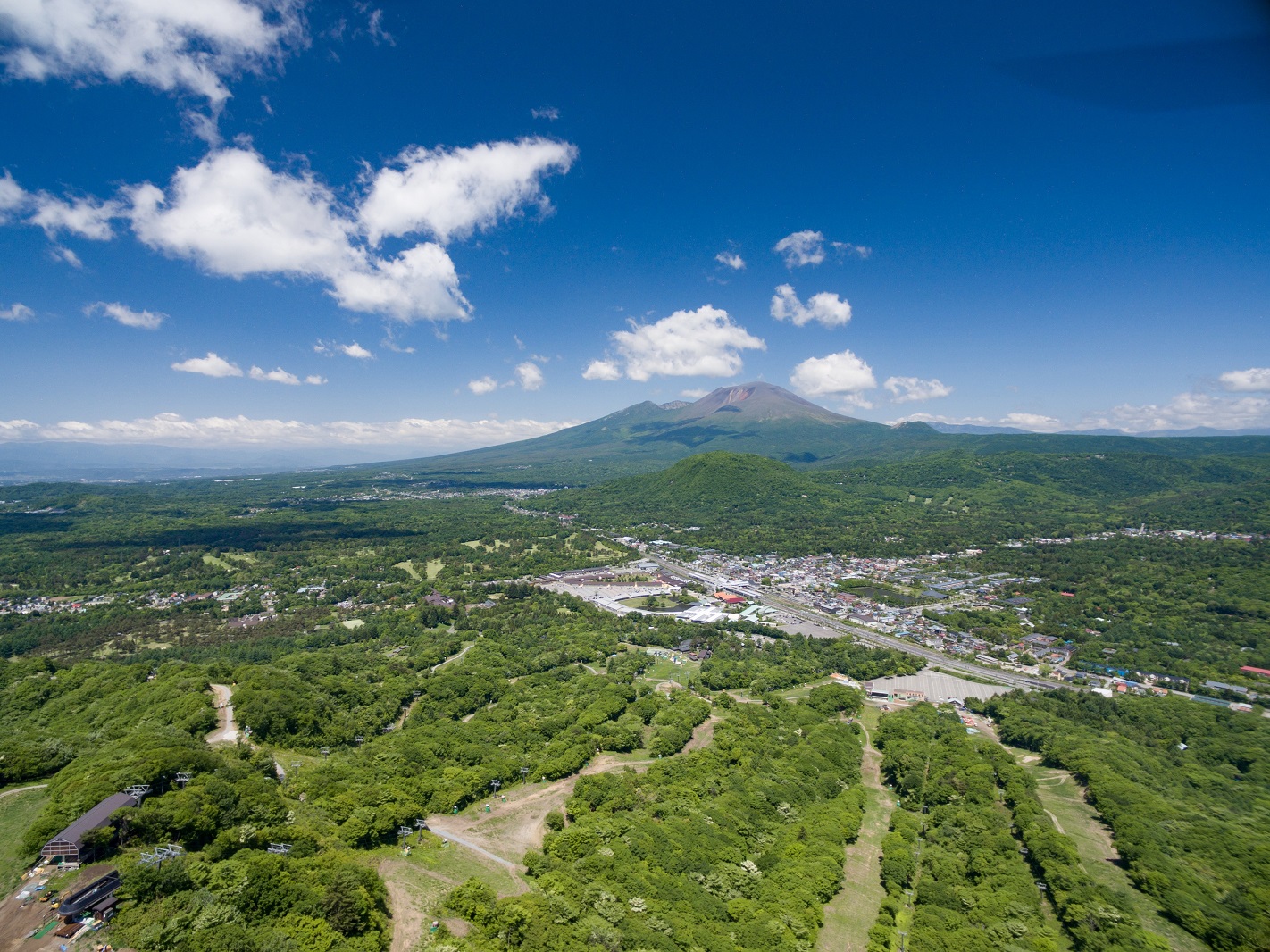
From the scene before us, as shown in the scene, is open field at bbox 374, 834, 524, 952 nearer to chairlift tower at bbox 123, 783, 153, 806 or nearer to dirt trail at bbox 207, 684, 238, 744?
chairlift tower at bbox 123, 783, 153, 806

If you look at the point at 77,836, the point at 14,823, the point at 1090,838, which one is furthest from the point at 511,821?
the point at 1090,838

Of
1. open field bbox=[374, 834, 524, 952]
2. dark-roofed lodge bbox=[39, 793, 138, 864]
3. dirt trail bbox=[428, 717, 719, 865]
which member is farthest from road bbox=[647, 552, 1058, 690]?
dark-roofed lodge bbox=[39, 793, 138, 864]

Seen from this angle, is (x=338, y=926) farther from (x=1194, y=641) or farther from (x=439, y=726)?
(x=1194, y=641)

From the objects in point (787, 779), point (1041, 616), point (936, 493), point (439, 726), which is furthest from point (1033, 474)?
point (439, 726)

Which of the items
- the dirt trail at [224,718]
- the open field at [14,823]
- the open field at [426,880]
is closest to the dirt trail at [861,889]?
the open field at [426,880]

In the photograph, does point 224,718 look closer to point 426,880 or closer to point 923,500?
point 426,880

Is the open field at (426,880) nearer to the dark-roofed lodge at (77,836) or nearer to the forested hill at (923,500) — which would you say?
the dark-roofed lodge at (77,836)

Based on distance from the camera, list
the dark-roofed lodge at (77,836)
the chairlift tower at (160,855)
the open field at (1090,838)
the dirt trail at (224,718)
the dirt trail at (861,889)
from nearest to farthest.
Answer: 1. the chairlift tower at (160,855)
2. the dark-roofed lodge at (77,836)
3. the open field at (1090,838)
4. the dirt trail at (861,889)
5. the dirt trail at (224,718)
